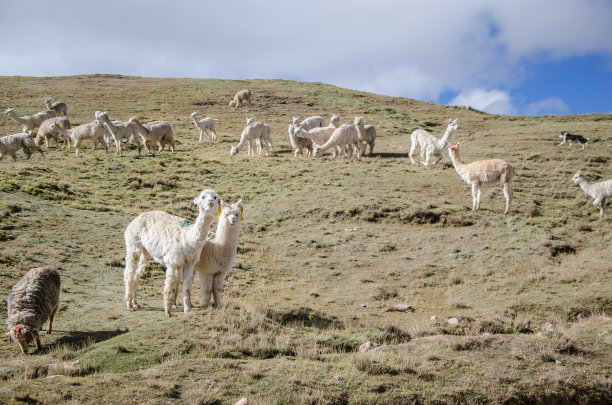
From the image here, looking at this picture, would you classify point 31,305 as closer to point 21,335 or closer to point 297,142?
point 21,335

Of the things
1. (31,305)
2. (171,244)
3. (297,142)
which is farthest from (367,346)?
(297,142)

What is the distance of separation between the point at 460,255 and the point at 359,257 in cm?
270

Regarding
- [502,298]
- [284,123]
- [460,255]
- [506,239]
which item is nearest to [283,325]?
[502,298]

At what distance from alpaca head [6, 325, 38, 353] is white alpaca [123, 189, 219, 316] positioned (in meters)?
2.06

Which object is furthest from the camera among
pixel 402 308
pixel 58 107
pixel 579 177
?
pixel 58 107

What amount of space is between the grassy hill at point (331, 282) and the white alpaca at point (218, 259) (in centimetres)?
53

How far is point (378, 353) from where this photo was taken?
6.88 metres

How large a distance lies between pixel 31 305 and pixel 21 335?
65 cm

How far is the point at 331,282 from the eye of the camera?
12281 millimetres

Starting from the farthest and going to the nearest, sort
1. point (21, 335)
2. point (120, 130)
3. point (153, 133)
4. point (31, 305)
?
point (153, 133), point (120, 130), point (31, 305), point (21, 335)

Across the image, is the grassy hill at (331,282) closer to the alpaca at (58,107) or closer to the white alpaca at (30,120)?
the white alpaca at (30,120)

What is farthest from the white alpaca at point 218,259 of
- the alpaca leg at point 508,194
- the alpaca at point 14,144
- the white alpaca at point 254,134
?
the white alpaca at point 254,134

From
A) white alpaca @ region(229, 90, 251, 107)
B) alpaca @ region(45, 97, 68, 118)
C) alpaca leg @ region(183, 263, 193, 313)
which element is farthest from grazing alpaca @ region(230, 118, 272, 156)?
white alpaca @ region(229, 90, 251, 107)

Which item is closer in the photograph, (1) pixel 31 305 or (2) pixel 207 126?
(1) pixel 31 305
